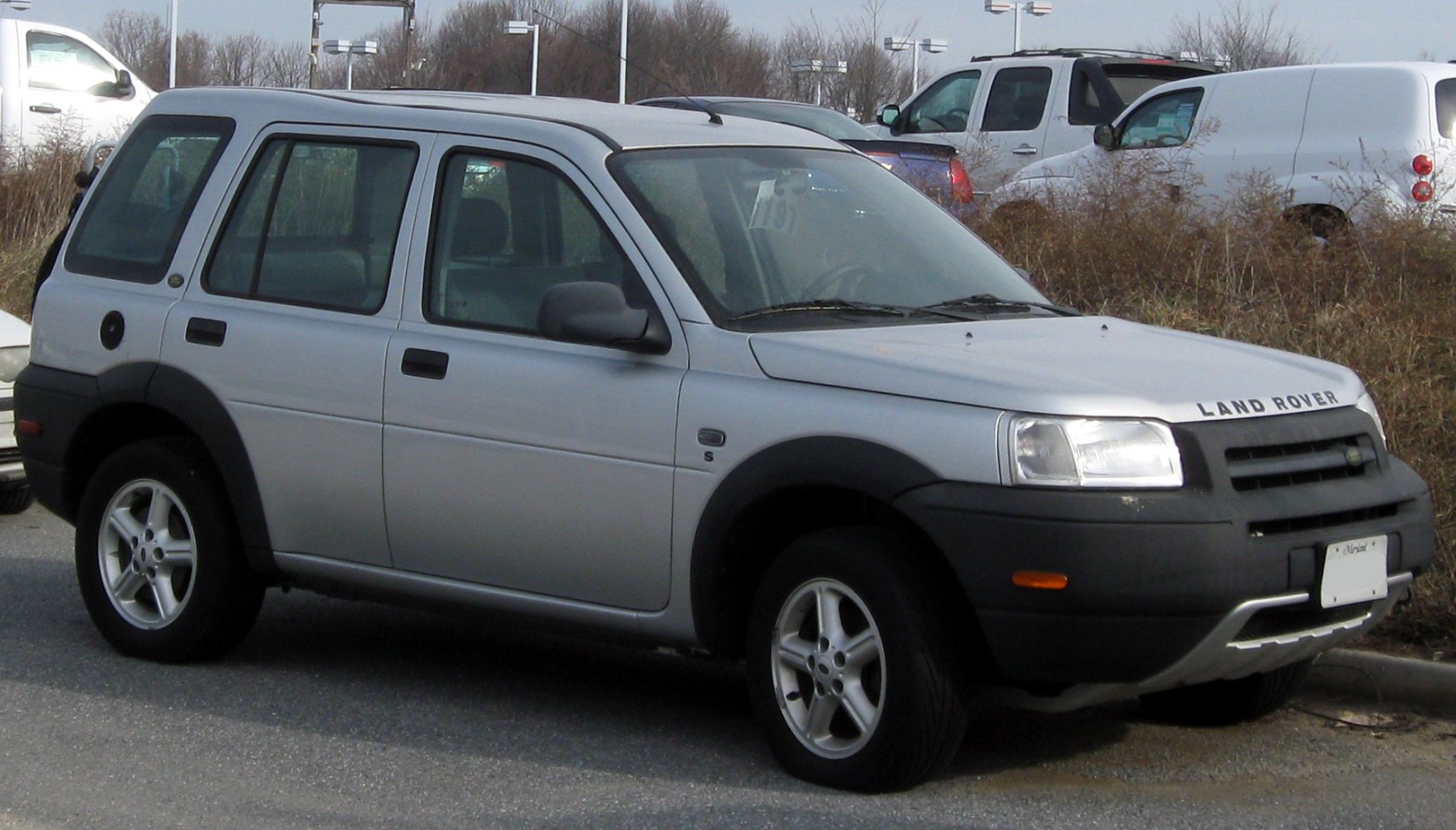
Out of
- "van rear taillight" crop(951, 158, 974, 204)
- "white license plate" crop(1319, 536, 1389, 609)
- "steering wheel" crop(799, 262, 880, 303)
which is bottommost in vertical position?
"white license plate" crop(1319, 536, 1389, 609)

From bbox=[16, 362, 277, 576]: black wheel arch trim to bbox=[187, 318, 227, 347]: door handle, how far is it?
121 mm

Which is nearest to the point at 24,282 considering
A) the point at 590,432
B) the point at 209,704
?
the point at 209,704

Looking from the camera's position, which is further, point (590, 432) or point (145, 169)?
point (145, 169)

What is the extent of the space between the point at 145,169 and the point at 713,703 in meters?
2.66

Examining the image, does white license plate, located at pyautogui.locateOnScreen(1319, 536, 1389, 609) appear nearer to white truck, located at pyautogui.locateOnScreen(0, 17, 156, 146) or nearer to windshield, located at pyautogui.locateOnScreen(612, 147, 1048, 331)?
windshield, located at pyautogui.locateOnScreen(612, 147, 1048, 331)

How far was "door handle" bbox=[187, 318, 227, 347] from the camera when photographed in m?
6.18

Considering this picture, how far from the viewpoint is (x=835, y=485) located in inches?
195

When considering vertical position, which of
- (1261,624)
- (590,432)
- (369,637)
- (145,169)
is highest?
(145,169)

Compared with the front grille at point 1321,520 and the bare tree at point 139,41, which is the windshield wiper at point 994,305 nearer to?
the front grille at point 1321,520

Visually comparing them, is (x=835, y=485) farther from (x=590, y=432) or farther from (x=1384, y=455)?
(x=1384, y=455)

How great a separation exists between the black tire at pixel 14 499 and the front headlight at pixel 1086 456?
626 cm

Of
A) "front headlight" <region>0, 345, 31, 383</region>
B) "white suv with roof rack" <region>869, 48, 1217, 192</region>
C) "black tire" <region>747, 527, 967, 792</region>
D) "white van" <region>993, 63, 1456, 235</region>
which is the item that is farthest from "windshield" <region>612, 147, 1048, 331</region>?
"white suv with roof rack" <region>869, 48, 1217, 192</region>

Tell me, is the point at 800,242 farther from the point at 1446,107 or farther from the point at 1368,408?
the point at 1446,107

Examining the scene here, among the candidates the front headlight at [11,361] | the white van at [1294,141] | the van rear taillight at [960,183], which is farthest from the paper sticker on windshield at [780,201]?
the van rear taillight at [960,183]
